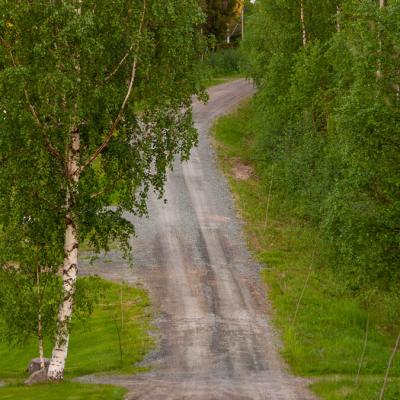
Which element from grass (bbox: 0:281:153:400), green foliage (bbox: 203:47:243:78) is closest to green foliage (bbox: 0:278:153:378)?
grass (bbox: 0:281:153:400)

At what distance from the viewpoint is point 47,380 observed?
78.1 ft

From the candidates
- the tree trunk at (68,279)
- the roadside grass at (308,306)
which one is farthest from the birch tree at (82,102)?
the roadside grass at (308,306)

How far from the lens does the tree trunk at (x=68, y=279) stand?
23281 mm

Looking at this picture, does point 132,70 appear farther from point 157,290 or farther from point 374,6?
point 157,290

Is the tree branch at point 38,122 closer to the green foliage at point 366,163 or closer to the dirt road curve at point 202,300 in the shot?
the dirt road curve at point 202,300

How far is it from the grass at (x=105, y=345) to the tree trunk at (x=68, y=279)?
1.87 ft

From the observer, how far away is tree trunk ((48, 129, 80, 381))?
23.3 metres

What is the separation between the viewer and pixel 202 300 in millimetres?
32375

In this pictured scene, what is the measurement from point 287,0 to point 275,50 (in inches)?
169

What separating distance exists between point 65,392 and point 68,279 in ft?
10.9

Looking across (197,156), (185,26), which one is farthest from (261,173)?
(185,26)

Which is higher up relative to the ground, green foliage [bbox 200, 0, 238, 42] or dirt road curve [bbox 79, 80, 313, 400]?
green foliage [bbox 200, 0, 238, 42]

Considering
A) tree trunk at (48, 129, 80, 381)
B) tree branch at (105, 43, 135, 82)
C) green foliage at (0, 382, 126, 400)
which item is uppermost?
tree branch at (105, 43, 135, 82)

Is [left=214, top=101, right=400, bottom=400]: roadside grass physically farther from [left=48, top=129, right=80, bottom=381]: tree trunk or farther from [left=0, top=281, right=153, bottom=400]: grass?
[left=48, top=129, right=80, bottom=381]: tree trunk
